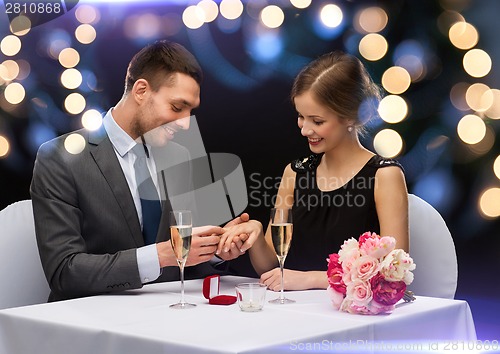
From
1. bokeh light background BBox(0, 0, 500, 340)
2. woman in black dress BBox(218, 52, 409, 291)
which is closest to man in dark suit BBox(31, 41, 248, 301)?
woman in black dress BBox(218, 52, 409, 291)

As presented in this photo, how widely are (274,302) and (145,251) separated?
41cm

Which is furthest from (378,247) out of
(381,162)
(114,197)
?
(114,197)

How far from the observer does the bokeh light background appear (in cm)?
297

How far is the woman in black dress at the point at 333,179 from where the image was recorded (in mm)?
2262

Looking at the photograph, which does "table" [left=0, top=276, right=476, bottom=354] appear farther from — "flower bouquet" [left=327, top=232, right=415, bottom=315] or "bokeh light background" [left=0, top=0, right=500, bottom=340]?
"bokeh light background" [left=0, top=0, right=500, bottom=340]

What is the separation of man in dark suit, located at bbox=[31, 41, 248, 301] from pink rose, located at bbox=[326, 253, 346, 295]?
0.42m

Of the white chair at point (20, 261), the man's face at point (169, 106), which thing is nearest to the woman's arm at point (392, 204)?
the man's face at point (169, 106)

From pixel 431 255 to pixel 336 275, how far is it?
0.72 m

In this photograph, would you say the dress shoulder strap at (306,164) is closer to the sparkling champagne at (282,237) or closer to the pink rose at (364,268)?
the sparkling champagne at (282,237)

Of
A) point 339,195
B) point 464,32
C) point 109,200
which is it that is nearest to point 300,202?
point 339,195

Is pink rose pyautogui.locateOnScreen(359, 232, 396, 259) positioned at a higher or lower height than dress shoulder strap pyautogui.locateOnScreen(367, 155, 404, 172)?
lower

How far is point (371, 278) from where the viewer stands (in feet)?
4.99

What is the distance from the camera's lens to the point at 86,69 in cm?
332

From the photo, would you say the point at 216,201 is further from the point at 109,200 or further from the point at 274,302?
the point at 274,302
